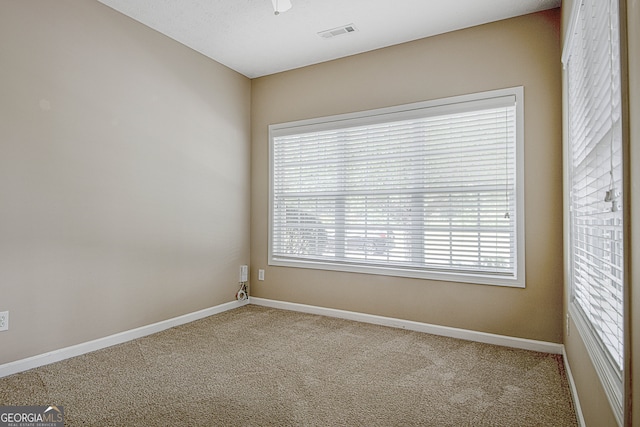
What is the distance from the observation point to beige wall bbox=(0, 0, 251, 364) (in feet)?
8.07

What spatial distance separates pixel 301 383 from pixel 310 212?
2.04m

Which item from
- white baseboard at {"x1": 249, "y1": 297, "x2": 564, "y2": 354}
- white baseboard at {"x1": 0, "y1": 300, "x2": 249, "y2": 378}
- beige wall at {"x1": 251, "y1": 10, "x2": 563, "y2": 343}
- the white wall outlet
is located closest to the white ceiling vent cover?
beige wall at {"x1": 251, "y1": 10, "x2": 563, "y2": 343}

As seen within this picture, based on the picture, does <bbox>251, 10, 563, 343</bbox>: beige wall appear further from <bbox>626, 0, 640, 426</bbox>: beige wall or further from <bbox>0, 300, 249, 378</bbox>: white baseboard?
<bbox>626, 0, 640, 426</bbox>: beige wall

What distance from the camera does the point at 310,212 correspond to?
13.4 ft

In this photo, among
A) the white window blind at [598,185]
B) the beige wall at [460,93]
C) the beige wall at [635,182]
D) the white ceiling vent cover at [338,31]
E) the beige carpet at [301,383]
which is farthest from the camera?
the white ceiling vent cover at [338,31]

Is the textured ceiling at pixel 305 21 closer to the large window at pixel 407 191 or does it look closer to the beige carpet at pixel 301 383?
the large window at pixel 407 191

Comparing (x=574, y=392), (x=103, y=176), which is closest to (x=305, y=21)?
(x=103, y=176)

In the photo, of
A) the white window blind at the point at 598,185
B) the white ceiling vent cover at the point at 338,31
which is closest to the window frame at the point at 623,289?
the white window blind at the point at 598,185

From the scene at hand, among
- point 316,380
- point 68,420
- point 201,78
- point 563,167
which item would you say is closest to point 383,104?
point 563,167

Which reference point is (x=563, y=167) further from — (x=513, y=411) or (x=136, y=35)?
(x=136, y=35)

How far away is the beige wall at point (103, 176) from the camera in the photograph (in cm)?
246

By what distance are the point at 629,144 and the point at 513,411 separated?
1.58 metres

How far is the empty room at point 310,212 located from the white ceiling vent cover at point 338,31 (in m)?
0.02

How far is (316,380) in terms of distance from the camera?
2.37 metres
